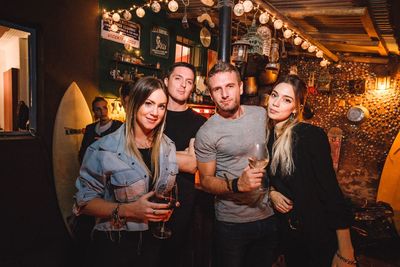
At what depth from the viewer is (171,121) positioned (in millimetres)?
2775

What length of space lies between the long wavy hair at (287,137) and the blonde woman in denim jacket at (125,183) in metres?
0.85

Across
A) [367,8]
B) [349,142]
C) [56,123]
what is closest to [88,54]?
[56,123]

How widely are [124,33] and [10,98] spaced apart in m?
2.93

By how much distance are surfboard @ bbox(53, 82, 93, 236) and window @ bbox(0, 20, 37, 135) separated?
41 cm

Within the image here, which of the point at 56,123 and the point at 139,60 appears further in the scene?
the point at 139,60

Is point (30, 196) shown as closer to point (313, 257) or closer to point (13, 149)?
point (13, 149)

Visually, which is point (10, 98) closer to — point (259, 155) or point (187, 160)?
point (187, 160)

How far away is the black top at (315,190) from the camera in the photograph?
1876mm

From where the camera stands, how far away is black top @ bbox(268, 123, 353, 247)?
1.88 m

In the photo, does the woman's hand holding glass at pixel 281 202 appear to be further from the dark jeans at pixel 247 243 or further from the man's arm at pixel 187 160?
the man's arm at pixel 187 160

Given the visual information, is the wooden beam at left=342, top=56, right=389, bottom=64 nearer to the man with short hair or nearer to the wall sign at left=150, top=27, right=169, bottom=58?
the wall sign at left=150, top=27, right=169, bottom=58

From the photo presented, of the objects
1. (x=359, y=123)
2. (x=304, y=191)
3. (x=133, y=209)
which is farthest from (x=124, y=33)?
(x=359, y=123)

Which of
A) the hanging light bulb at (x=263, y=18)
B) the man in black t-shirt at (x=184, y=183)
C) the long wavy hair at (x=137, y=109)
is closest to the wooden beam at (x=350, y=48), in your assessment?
the hanging light bulb at (x=263, y=18)

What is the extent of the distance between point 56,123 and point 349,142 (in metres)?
8.00
